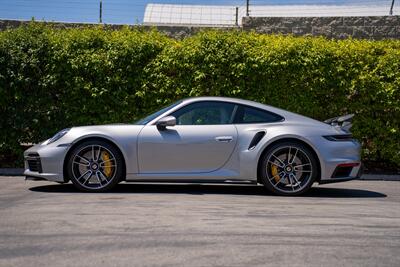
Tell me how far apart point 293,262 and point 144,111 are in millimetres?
7556

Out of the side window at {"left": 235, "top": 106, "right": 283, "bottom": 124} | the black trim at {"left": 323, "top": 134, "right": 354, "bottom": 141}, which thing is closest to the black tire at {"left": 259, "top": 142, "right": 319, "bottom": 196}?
the black trim at {"left": 323, "top": 134, "right": 354, "bottom": 141}

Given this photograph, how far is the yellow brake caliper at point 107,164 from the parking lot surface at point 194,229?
30 centimetres

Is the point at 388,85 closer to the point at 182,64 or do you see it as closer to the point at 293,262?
the point at 182,64

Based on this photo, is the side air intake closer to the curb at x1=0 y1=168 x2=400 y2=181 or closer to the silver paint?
the silver paint

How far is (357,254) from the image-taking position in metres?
5.24

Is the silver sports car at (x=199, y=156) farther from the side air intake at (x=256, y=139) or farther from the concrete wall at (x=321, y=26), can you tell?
the concrete wall at (x=321, y=26)

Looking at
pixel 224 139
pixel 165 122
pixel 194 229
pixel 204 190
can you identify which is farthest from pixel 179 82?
pixel 194 229

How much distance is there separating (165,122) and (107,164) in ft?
3.06

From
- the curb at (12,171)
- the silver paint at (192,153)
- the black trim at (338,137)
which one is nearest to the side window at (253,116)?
the silver paint at (192,153)

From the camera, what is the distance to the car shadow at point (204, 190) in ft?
29.6

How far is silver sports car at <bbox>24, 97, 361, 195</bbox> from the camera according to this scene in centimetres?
874

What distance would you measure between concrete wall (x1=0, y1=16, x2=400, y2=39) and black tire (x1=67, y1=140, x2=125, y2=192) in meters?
7.54

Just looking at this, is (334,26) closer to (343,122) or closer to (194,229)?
(343,122)

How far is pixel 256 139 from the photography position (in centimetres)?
880
